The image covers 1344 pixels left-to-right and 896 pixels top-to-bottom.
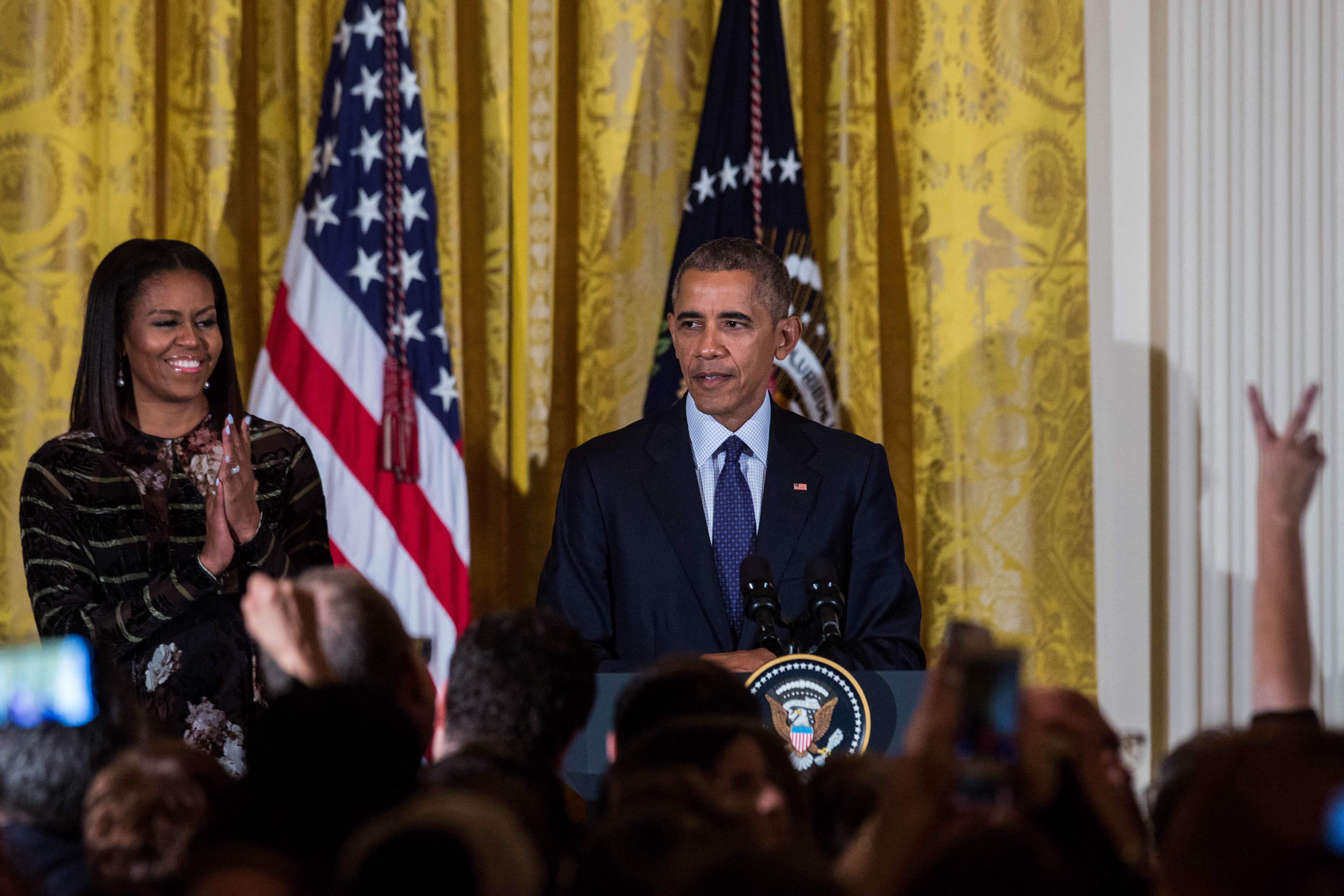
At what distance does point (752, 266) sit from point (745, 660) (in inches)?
45.3

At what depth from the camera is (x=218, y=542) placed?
300 cm

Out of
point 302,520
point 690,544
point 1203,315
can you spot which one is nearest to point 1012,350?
Result: point 1203,315

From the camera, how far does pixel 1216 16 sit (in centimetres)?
424

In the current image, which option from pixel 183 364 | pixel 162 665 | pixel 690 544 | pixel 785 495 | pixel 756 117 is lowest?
pixel 162 665

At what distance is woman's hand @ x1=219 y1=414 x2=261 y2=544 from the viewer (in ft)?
9.86

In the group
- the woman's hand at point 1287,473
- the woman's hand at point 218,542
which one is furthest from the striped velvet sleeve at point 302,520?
the woman's hand at point 1287,473

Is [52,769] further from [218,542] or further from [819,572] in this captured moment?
[218,542]

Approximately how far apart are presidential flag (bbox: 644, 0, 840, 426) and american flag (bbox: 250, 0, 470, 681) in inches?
29.3

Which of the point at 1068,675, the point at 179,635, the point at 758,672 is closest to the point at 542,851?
the point at 758,672

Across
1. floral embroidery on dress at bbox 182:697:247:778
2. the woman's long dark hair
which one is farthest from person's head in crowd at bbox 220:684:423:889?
the woman's long dark hair

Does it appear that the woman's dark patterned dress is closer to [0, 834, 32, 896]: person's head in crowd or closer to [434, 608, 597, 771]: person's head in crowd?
A: [434, 608, 597, 771]: person's head in crowd

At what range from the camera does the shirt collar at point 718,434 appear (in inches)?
128

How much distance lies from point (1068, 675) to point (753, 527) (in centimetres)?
178

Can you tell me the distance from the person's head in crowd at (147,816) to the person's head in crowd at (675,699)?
0.45m
